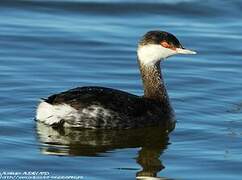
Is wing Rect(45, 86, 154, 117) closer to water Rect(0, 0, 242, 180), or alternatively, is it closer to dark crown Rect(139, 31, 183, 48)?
water Rect(0, 0, 242, 180)

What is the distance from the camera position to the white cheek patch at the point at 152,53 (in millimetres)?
12320

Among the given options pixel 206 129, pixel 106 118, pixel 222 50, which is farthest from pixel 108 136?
pixel 222 50

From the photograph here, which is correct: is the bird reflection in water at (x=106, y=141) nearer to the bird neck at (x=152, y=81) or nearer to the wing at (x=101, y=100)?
the wing at (x=101, y=100)

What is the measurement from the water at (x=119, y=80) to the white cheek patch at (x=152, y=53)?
0.70 m

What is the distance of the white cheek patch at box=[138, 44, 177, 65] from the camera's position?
1232 centimetres

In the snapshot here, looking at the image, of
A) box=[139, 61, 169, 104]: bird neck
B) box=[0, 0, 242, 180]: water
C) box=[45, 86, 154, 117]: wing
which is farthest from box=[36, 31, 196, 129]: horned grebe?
box=[139, 61, 169, 104]: bird neck

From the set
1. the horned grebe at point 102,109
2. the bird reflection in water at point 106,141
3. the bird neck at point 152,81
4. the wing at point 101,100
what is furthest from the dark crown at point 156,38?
the bird reflection in water at point 106,141

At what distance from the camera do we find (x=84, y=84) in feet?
44.4

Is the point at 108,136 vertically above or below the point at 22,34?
below

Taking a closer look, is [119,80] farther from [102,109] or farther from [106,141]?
[106,141]

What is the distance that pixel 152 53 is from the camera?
12383 millimetres

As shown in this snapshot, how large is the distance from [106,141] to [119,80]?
2448 mm

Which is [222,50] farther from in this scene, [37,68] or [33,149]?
[33,149]

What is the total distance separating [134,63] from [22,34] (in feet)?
7.00
